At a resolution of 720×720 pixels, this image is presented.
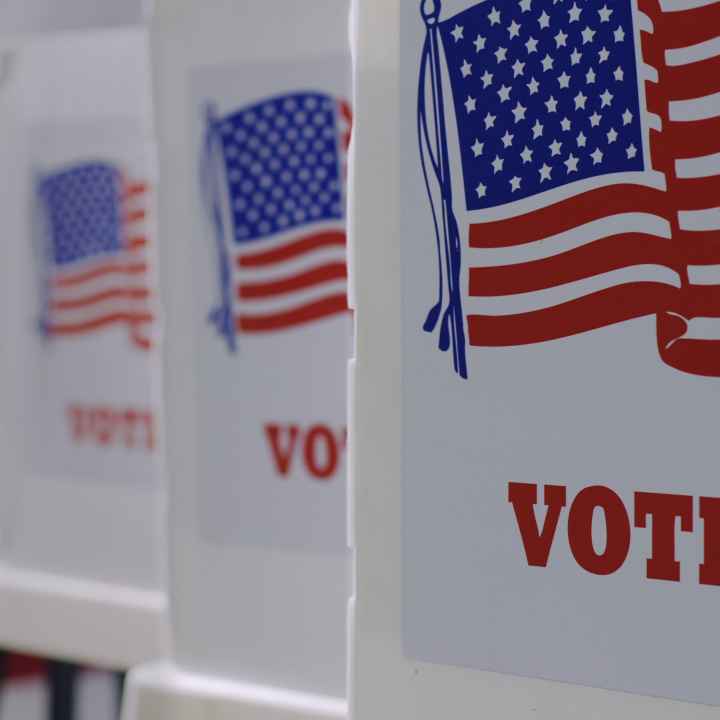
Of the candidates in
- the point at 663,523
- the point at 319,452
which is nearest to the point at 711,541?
the point at 663,523

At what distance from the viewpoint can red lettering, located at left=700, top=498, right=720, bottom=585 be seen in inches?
18.4

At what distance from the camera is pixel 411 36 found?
0.53m

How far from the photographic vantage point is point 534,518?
50cm

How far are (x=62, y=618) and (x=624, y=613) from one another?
67cm

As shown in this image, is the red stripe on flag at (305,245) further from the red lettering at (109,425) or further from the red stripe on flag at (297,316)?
the red lettering at (109,425)

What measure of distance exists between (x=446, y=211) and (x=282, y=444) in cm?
29

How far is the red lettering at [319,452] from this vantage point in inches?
30.1

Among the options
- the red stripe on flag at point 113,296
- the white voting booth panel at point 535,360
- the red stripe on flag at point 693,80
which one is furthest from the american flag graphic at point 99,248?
the red stripe on flag at point 693,80

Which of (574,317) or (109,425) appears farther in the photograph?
(109,425)

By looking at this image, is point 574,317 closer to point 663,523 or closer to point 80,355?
point 663,523

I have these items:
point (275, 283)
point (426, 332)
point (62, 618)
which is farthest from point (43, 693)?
point (426, 332)

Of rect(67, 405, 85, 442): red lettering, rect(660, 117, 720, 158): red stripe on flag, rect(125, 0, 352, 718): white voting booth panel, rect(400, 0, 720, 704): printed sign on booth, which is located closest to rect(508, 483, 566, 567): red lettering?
rect(400, 0, 720, 704): printed sign on booth

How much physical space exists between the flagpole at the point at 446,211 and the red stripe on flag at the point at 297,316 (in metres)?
0.26

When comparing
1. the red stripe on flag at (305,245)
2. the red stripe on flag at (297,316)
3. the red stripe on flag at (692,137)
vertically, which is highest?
the red stripe on flag at (692,137)
